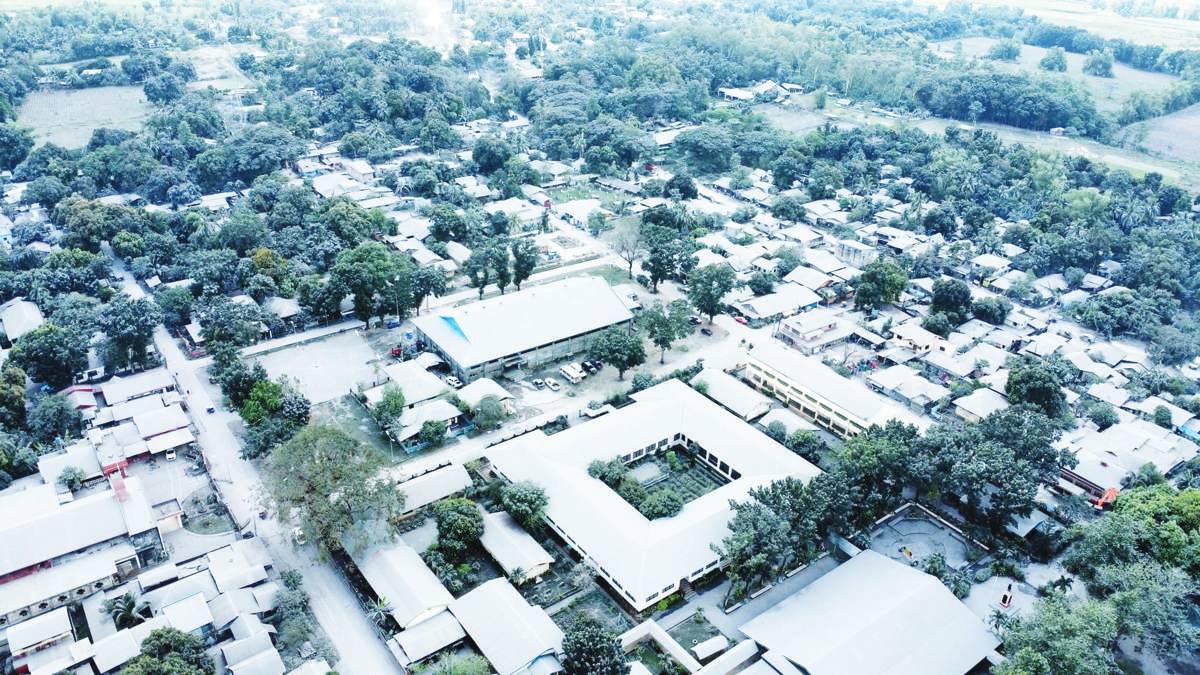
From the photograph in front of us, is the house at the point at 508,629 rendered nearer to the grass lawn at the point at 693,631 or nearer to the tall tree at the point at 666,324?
the grass lawn at the point at 693,631

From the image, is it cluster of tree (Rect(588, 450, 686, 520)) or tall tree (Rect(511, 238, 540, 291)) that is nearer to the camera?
cluster of tree (Rect(588, 450, 686, 520))

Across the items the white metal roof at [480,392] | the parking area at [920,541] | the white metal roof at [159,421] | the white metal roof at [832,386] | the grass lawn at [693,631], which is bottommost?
the parking area at [920,541]

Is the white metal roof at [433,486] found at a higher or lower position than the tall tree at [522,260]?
lower

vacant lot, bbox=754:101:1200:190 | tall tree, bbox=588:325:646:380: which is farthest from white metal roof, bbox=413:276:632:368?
vacant lot, bbox=754:101:1200:190

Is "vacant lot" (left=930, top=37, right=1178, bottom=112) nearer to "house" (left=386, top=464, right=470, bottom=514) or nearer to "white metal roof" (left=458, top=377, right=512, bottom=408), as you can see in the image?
"white metal roof" (left=458, top=377, right=512, bottom=408)

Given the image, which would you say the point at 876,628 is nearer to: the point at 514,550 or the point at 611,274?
the point at 514,550

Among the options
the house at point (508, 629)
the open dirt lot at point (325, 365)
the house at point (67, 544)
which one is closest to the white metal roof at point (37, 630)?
the house at point (67, 544)
